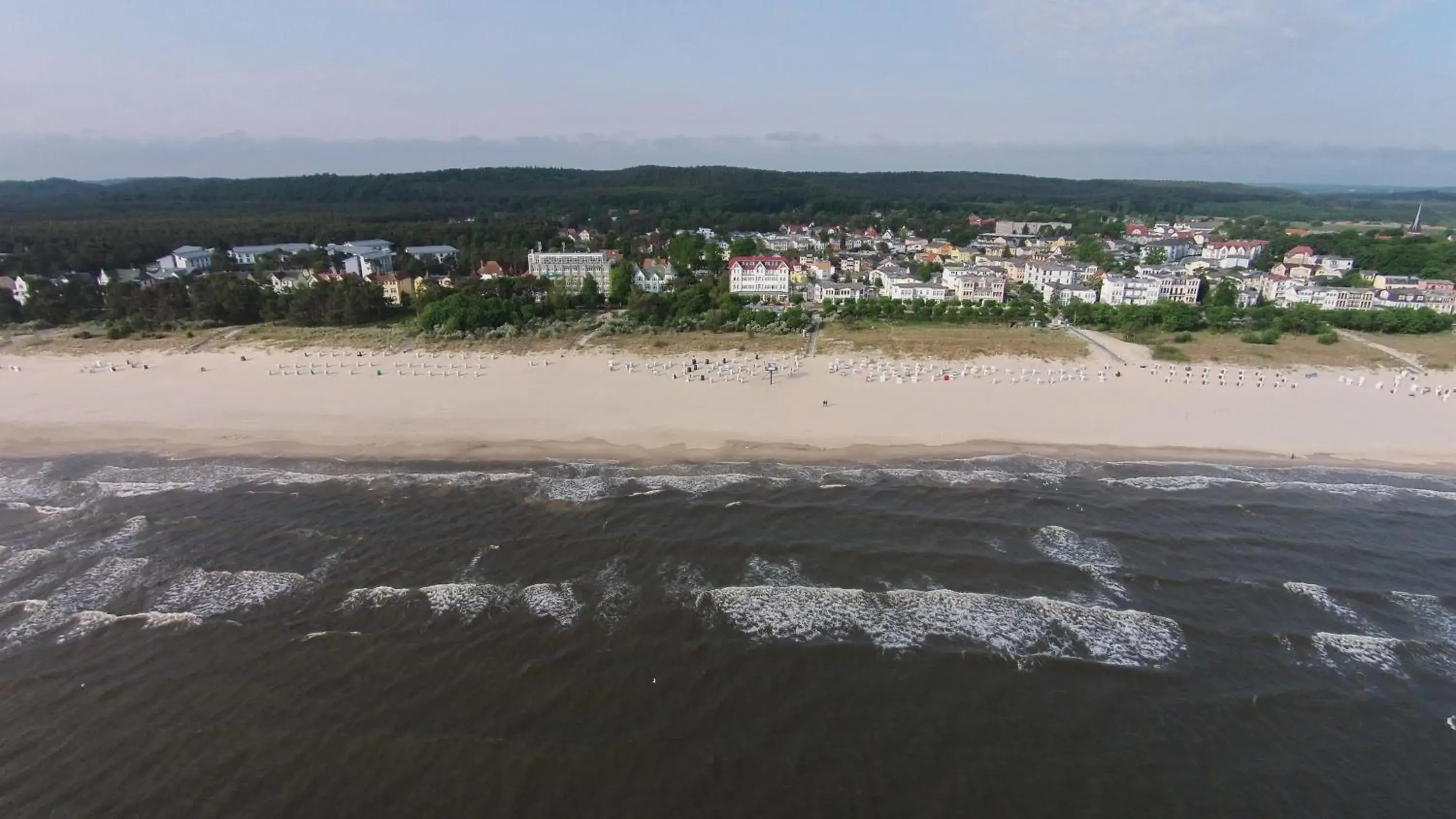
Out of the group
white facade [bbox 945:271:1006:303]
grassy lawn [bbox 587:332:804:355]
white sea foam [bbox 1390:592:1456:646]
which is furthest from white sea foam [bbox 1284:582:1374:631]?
white facade [bbox 945:271:1006:303]

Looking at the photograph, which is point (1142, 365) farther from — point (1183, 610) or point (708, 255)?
point (708, 255)

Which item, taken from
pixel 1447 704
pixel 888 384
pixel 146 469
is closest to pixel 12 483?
pixel 146 469

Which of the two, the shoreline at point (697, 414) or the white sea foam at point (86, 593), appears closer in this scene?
the white sea foam at point (86, 593)

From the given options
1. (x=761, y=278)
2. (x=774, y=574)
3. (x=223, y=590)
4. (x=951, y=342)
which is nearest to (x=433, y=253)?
(x=761, y=278)

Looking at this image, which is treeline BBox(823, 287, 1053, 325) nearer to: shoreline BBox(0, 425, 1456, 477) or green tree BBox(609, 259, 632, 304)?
green tree BBox(609, 259, 632, 304)

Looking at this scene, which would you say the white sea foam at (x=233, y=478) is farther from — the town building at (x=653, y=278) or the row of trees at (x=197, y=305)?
the town building at (x=653, y=278)

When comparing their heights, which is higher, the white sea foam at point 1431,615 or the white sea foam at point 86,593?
the white sea foam at point 86,593

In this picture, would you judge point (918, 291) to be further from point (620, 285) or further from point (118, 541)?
point (118, 541)

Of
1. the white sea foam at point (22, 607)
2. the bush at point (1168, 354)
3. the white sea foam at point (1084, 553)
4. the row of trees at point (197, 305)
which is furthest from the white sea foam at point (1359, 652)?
the row of trees at point (197, 305)
